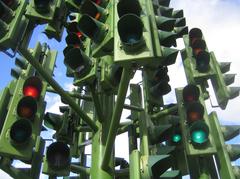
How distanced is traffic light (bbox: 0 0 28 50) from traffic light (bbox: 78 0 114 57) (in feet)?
2.47

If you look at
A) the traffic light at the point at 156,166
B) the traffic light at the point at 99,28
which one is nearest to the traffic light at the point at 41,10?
the traffic light at the point at 99,28

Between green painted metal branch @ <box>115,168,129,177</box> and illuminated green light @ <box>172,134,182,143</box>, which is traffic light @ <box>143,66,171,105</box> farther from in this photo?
green painted metal branch @ <box>115,168,129,177</box>

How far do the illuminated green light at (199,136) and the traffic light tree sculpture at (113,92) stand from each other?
14mm

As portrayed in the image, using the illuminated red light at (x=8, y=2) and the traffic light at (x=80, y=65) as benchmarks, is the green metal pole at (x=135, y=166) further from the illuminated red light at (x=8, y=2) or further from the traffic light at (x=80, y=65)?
the illuminated red light at (x=8, y=2)

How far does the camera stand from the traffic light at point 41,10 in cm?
480

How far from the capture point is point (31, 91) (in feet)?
19.0

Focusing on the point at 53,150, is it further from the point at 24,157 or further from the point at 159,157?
the point at 159,157

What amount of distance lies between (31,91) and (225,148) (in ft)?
9.97

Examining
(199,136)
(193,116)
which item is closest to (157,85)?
(193,116)

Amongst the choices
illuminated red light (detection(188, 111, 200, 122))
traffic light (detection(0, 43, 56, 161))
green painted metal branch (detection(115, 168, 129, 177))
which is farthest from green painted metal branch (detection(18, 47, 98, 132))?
illuminated red light (detection(188, 111, 200, 122))

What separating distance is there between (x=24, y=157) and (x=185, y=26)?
3898 millimetres

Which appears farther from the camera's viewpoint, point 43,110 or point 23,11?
point 43,110

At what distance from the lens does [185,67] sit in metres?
6.71

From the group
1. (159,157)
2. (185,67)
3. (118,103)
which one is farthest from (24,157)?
(185,67)
